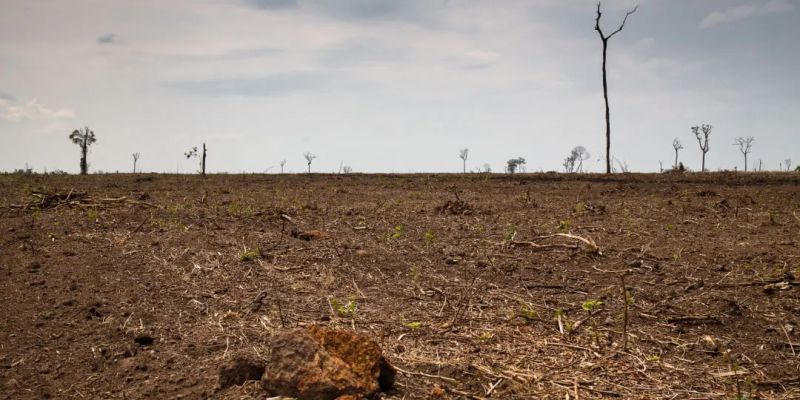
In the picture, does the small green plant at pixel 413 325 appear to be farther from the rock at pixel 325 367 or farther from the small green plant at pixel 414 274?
the small green plant at pixel 414 274

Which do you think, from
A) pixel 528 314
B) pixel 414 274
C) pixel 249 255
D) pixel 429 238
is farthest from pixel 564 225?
pixel 249 255

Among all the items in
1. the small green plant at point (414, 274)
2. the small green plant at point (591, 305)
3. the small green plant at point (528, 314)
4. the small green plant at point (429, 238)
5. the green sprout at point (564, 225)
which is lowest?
the small green plant at point (528, 314)

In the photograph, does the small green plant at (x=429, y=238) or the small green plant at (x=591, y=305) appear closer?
the small green plant at (x=591, y=305)

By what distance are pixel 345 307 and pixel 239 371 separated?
149 cm

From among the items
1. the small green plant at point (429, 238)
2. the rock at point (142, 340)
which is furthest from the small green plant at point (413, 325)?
the small green plant at point (429, 238)

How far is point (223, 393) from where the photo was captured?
328cm

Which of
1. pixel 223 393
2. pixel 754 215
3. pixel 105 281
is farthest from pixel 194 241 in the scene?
pixel 754 215

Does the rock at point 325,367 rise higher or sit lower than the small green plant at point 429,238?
lower

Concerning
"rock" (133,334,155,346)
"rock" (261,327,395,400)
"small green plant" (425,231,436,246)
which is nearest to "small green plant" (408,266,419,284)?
"small green plant" (425,231,436,246)

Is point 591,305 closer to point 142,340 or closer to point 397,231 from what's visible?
point 397,231

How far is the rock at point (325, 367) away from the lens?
3018 millimetres

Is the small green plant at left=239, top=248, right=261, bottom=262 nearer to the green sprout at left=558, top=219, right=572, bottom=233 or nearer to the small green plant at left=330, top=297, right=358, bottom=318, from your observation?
the small green plant at left=330, top=297, right=358, bottom=318

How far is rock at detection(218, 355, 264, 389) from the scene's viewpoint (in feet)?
11.0

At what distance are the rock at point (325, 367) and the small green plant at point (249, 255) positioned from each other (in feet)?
9.19
